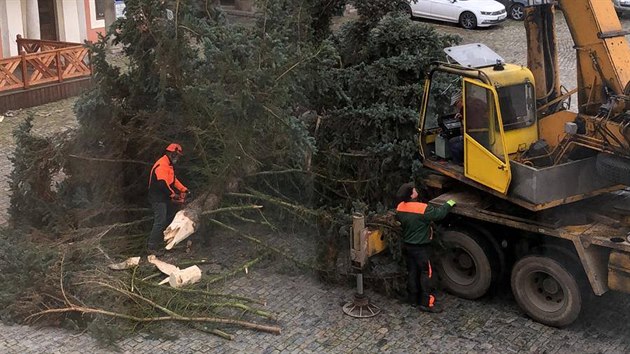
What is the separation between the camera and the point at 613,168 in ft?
25.9

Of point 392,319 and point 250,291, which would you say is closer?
point 392,319

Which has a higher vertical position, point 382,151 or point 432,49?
point 432,49

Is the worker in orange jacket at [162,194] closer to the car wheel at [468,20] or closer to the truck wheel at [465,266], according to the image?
the truck wheel at [465,266]

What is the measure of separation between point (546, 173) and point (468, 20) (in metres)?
18.5

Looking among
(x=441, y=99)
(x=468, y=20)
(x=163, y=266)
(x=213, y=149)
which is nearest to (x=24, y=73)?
(x=213, y=149)

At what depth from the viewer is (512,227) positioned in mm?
8617

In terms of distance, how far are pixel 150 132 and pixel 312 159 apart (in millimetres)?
2247

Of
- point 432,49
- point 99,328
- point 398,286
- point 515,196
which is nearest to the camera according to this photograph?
point 99,328

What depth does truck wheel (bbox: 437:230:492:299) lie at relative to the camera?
882 cm

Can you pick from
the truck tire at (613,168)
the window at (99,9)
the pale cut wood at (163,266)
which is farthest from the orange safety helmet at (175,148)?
the window at (99,9)

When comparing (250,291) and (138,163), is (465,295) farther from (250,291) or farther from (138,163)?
(138,163)

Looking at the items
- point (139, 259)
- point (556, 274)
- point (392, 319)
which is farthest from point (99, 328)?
point (556, 274)

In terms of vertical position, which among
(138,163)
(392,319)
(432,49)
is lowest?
(392,319)

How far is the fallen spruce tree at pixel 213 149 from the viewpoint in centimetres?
889
